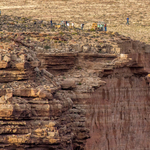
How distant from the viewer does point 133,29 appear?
75.2 meters

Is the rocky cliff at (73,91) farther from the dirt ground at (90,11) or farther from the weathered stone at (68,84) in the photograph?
the dirt ground at (90,11)

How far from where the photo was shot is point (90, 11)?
88.1m

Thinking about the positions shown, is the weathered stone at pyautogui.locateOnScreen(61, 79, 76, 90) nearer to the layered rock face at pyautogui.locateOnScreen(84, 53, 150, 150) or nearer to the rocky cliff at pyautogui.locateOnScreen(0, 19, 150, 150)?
the rocky cliff at pyautogui.locateOnScreen(0, 19, 150, 150)

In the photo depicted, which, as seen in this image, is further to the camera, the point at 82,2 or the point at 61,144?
the point at 82,2

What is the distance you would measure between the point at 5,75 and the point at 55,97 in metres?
2.33

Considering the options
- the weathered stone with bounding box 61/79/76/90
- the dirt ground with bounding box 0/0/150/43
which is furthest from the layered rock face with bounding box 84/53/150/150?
the dirt ground with bounding box 0/0/150/43

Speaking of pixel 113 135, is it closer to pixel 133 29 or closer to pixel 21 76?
pixel 21 76

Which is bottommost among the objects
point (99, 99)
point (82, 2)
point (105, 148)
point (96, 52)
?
point (105, 148)

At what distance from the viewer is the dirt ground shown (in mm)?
78812

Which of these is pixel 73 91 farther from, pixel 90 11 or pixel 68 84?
pixel 90 11

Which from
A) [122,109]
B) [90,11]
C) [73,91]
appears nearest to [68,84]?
[73,91]

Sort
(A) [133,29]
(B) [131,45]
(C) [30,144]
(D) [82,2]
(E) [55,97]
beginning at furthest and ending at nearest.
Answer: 1. (D) [82,2]
2. (A) [133,29]
3. (B) [131,45]
4. (E) [55,97]
5. (C) [30,144]

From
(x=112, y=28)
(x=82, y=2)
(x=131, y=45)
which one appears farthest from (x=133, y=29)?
(x=131, y=45)

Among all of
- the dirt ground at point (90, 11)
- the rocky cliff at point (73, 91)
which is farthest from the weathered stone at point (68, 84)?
the dirt ground at point (90, 11)
